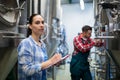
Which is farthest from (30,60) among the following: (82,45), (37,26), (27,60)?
(82,45)

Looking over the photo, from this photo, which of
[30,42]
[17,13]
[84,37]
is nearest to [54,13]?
[84,37]

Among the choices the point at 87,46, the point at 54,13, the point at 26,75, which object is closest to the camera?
the point at 26,75

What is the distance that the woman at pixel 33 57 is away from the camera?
5.99ft

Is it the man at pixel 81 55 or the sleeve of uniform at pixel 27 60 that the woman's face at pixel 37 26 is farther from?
the man at pixel 81 55

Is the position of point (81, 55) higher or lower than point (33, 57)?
lower

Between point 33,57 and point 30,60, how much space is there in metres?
0.05

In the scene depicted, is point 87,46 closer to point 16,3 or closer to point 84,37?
point 84,37

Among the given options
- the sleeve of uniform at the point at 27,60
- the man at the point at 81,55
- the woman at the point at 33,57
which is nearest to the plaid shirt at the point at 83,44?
the man at the point at 81,55

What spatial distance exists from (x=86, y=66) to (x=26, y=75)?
202 centimetres

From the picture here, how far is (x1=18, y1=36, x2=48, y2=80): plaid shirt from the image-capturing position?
1.83 meters

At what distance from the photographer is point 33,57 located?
1.90 m

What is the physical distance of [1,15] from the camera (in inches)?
86.7

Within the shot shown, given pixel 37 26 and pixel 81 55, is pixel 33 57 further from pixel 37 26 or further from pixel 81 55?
pixel 81 55

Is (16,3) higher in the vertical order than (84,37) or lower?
higher
